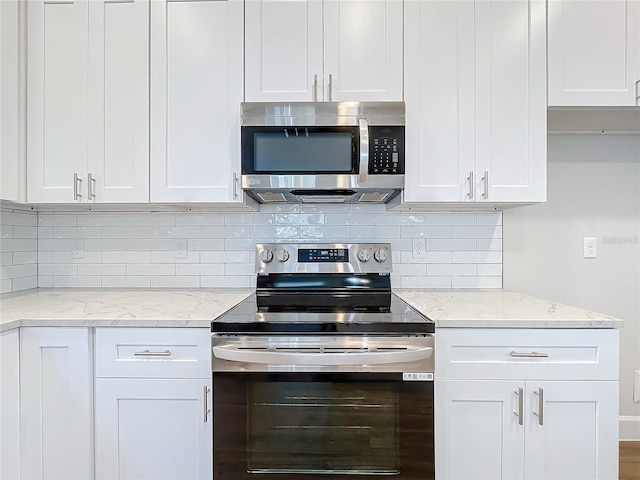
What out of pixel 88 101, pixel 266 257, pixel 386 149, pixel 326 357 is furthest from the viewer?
pixel 266 257

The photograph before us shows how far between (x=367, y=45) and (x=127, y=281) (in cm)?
171

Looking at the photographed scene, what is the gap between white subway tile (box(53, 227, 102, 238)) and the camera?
2238 millimetres

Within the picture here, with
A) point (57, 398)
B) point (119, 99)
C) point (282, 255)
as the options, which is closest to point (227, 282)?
point (282, 255)

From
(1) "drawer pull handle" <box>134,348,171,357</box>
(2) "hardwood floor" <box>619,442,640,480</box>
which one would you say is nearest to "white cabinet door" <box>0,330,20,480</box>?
(1) "drawer pull handle" <box>134,348,171,357</box>

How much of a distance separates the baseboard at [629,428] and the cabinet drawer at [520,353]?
111cm

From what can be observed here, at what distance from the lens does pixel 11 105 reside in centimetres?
182

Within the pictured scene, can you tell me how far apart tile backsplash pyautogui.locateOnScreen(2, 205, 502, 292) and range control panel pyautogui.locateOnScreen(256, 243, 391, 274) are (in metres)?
0.17

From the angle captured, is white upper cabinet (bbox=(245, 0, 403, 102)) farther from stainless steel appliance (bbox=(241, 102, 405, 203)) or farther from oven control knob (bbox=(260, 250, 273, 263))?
oven control knob (bbox=(260, 250, 273, 263))

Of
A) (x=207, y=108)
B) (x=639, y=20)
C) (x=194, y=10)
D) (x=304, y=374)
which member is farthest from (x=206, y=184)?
(x=639, y=20)

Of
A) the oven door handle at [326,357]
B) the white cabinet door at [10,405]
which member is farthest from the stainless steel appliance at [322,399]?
the white cabinet door at [10,405]

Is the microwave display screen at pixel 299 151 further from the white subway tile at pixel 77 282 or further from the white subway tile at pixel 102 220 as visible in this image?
the white subway tile at pixel 77 282

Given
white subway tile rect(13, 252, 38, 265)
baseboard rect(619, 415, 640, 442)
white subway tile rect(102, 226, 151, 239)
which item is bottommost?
baseboard rect(619, 415, 640, 442)

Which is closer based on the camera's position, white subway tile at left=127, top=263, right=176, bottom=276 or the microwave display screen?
the microwave display screen

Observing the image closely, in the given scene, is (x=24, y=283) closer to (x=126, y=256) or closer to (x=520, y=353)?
(x=126, y=256)
